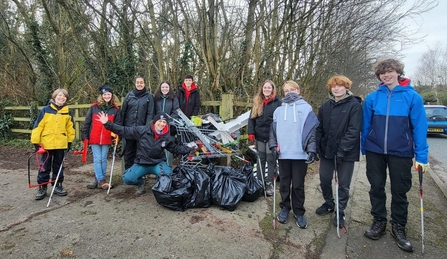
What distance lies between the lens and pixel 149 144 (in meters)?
3.95

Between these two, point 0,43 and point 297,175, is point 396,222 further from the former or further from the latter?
point 0,43

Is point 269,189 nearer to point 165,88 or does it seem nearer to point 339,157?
point 339,157

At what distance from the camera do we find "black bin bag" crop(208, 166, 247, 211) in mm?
3500

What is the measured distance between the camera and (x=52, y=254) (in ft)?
8.10

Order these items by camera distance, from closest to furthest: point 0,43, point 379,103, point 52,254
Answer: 1. point 52,254
2. point 379,103
3. point 0,43

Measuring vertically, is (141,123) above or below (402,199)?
above

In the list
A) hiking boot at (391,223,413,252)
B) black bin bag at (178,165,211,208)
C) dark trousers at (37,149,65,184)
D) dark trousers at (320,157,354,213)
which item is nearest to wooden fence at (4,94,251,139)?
black bin bag at (178,165,211,208)

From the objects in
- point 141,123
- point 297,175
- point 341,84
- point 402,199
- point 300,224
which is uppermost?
point 341,84

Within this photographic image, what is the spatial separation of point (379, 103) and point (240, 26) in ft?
16.3

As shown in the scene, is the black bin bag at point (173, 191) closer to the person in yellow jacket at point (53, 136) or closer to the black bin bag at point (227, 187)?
the black bin bag at point (227, 187)

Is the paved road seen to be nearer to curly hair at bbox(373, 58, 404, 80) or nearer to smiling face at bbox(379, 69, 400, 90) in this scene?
smiling face at bbox(379, 69, 400, 90)

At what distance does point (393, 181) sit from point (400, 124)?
0.66 meters

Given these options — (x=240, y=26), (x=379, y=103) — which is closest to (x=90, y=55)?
(x=240, y=26)

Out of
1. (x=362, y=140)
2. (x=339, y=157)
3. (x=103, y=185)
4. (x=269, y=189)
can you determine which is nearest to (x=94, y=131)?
(x=103, y=185)
